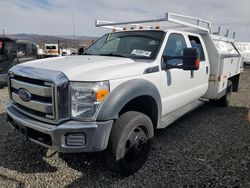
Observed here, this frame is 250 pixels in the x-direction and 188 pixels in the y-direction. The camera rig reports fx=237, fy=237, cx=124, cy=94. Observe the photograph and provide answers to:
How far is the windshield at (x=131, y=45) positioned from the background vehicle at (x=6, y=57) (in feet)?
15.3

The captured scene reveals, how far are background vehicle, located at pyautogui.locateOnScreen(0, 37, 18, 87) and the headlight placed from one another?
6.18 meters

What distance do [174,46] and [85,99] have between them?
2068mm

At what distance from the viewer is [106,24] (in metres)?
4.80

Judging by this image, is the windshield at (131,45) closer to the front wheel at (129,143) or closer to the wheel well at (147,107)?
the wheel well at (147,107)

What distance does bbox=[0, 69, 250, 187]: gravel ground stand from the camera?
293 cm

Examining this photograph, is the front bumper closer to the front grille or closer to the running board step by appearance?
the front grille

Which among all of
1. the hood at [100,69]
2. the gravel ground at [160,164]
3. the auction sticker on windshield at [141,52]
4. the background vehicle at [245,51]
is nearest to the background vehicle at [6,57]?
the gravel ground at [160,164]

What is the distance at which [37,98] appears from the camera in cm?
275

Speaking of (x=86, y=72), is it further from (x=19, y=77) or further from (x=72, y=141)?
(x=19, y=77)

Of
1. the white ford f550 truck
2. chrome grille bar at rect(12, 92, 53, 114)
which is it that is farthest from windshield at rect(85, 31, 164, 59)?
chrome grille bar at rect(12, 92, 53, 114)

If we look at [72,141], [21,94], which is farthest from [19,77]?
[72,141]

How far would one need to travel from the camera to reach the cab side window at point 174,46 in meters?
3.70

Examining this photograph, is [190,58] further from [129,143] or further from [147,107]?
[129,143]

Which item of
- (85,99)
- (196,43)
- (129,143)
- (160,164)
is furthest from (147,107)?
(196,43)
